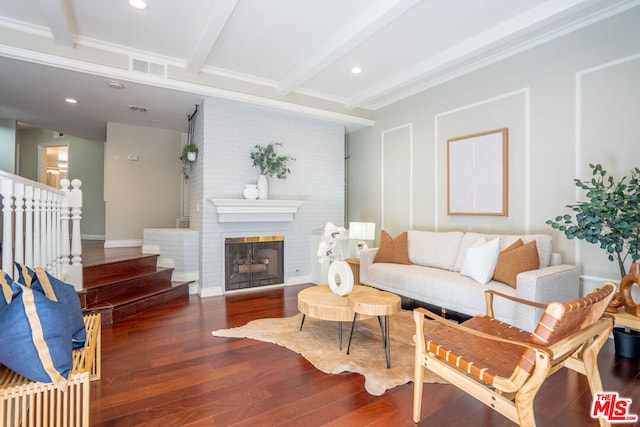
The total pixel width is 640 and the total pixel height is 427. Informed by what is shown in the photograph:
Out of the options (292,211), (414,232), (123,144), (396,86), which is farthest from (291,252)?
(123,144)

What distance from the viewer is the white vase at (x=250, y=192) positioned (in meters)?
4.52

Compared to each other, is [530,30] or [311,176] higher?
[530,30]

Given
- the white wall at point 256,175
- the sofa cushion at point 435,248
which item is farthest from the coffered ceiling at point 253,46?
the sofa cushion at point 435,248

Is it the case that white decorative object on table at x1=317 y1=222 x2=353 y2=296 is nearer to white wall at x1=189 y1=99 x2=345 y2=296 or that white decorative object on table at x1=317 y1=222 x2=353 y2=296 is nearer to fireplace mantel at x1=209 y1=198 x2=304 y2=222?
fireplace mantel at x1=209 y1=198 x2=304 y2=222

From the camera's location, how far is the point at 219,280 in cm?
447

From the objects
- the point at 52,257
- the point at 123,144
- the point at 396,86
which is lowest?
the point at 52,257

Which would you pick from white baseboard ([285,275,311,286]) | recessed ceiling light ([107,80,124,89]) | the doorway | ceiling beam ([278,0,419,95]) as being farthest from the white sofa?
the doorway

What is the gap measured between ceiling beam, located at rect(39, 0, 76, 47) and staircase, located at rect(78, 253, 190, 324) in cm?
241

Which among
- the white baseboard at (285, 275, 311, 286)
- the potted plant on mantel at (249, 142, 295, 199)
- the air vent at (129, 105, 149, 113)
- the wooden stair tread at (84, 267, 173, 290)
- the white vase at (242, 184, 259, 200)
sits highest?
the air vent at (129, 105, 149, 113)

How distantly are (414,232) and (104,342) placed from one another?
3.59m

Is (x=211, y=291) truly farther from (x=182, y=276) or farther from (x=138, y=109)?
(x=138, y=109)

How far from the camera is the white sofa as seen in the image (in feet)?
8.59

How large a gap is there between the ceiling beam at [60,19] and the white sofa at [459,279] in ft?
12.9

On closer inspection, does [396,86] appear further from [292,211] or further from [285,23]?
[292,211]
